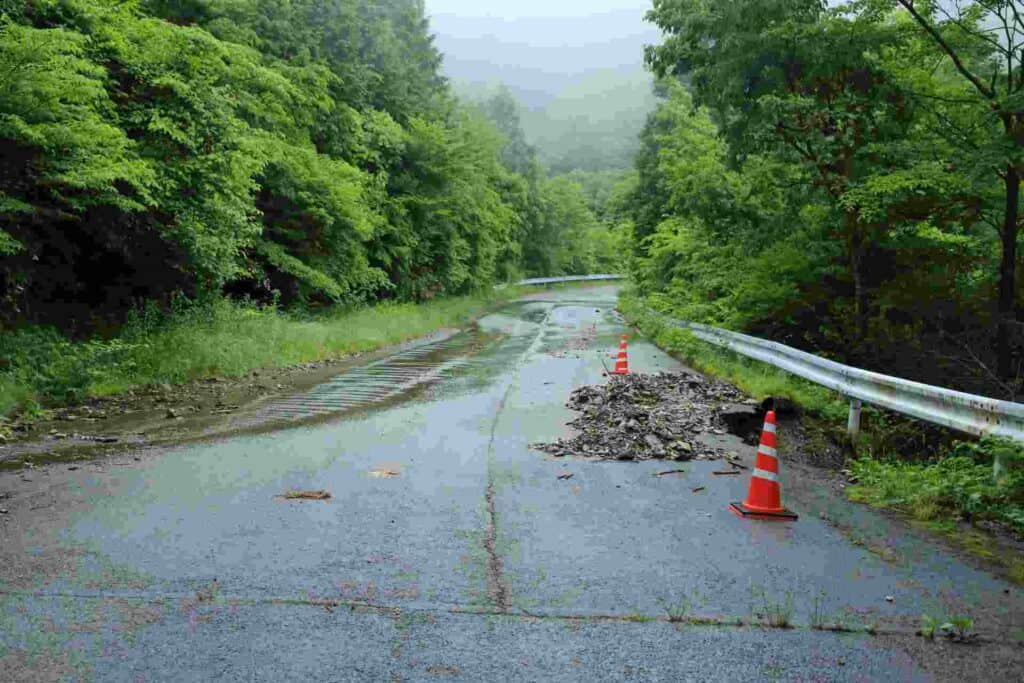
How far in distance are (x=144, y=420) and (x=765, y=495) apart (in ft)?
25.8

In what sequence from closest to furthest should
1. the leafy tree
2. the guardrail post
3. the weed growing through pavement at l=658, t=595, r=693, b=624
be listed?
the weed growing through pavement at l=658, t=595, r=693, b=624 < the guardrail post < the leafy tree

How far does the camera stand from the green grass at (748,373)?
11.5 metres

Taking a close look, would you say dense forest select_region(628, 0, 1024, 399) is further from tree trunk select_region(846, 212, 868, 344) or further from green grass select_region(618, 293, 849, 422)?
green grass select_region(618, 293, 849, 422)

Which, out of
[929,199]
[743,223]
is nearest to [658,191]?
[743,223]

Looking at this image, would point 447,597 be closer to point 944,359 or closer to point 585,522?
point 585,522

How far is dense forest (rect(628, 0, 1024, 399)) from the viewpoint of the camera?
11625 millimetres

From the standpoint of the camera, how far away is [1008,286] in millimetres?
11672

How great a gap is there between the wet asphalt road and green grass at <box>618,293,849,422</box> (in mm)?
4098

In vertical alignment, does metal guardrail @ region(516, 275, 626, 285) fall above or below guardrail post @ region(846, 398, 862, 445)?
below

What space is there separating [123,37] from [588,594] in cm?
1273

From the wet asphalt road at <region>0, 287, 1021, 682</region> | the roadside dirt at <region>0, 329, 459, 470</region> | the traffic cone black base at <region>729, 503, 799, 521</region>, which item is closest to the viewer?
the wet asphalt road at <region>0, 287, 1021, 682</region>

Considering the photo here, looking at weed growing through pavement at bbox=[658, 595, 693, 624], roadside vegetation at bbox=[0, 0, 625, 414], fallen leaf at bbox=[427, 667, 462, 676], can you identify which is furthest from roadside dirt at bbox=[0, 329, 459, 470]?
weed growing through pavement at bbox=[658, 595, 693, 624]

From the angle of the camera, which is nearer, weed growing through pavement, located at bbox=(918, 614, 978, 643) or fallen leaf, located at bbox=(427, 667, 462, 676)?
fallen leaf, located at bbox=(427, 667, 462, 676)

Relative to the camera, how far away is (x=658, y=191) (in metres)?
38.9
